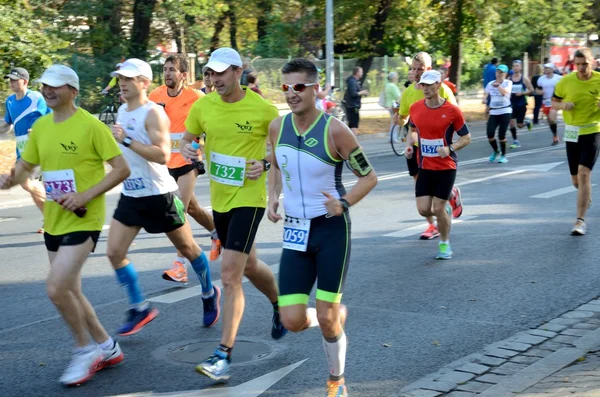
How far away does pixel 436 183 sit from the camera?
29.9 feet

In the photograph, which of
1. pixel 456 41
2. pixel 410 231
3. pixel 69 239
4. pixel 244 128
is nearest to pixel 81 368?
pixel 69 239

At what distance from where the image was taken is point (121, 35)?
29.2 m

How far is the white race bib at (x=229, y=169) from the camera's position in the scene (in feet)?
19.5

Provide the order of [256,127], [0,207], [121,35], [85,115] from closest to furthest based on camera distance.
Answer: [85,115] → [256,127] → [0,207] → [121,35]

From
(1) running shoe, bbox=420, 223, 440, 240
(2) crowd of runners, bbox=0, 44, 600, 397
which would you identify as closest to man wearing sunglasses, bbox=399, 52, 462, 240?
(1) running shoe, bbox=420, 223, 440, 240

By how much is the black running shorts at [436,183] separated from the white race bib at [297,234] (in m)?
4.10

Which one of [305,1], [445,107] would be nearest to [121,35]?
[305,1]

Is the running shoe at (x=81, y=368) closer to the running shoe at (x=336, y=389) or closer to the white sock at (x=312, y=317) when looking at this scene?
the white sock at (x=312, y=317)

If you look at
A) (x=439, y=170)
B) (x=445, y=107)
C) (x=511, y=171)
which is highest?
(x=445, y=107)

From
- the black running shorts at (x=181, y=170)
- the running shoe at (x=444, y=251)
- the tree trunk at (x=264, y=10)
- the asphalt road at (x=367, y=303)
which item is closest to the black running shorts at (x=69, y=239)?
the asphalt road at (x=367, y=303)

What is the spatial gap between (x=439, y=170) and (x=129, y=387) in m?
4.59

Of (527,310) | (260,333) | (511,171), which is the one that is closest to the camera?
(260,333)

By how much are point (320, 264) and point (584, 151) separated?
591 centimetres

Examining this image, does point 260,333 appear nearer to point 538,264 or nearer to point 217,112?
point 217,112
